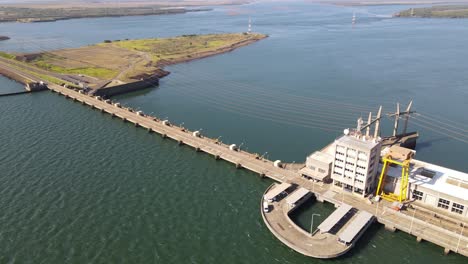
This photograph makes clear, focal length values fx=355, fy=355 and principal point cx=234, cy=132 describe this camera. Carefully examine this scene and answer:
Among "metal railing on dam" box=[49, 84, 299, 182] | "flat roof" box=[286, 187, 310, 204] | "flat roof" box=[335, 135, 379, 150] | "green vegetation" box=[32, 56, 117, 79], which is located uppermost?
"flat roof" box=[335, 135, 379, 150]

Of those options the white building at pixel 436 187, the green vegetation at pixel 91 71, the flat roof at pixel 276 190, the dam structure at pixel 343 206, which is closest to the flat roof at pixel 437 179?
the white building at pixel 436 187

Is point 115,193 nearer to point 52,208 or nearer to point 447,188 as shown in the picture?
point 52,208

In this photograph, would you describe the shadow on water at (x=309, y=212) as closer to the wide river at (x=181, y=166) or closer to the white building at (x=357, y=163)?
the wide river at (x=181, y=166)

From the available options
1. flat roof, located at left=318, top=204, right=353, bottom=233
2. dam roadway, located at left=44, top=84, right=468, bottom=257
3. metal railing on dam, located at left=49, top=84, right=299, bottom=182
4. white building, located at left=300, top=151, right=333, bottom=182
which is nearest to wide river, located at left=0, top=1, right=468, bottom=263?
dam roadway, located at left=44, top=84, right=468, bottom=257

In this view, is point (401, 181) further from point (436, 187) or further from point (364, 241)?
point (364, 241)

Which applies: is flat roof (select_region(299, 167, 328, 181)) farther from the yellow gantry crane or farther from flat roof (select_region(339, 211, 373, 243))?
flat roof (select_region(339, 211, 373, 243))

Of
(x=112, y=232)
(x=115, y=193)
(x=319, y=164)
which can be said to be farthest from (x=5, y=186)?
(x=319, y=164)
